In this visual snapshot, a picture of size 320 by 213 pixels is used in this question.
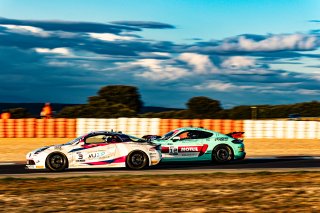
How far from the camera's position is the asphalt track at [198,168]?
16.8 metres

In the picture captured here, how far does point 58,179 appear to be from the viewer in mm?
14867

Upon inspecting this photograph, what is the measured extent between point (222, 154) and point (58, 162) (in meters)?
5.51

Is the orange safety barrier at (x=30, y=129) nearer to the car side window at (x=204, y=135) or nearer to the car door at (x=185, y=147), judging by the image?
the car door at (x=185, y=147)

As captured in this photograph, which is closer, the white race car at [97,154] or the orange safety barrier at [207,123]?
the white race car at [97,154]

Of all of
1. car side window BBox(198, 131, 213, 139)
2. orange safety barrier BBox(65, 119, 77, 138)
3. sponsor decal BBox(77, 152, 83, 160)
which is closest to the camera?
sponsor decal BBox(77, 152, 83, 160)

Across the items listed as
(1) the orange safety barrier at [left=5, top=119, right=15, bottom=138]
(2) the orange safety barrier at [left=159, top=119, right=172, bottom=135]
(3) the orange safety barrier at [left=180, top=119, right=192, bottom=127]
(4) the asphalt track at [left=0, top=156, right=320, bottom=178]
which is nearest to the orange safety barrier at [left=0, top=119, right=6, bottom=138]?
(1) the orange safety barrier at [left=5, top=119, right=15, bottom=138]

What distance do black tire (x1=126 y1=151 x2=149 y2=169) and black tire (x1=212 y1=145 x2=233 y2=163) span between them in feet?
9.59

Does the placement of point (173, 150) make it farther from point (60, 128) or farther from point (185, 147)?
point (60, 128)

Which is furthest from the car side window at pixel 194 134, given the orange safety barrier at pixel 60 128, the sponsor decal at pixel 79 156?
the orange safety barrier at pixel 60 128

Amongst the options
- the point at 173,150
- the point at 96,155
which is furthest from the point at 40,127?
the point at 96,155

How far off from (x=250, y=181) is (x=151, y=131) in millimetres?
18259

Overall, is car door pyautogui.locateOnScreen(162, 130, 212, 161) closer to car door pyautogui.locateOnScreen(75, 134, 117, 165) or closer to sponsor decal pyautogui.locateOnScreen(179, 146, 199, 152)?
sponsor decal pyautogui.locateOnScreen(179, 146, 199, 152)

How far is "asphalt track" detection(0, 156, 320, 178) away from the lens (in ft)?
55.0

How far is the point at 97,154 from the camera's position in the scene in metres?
17.7
